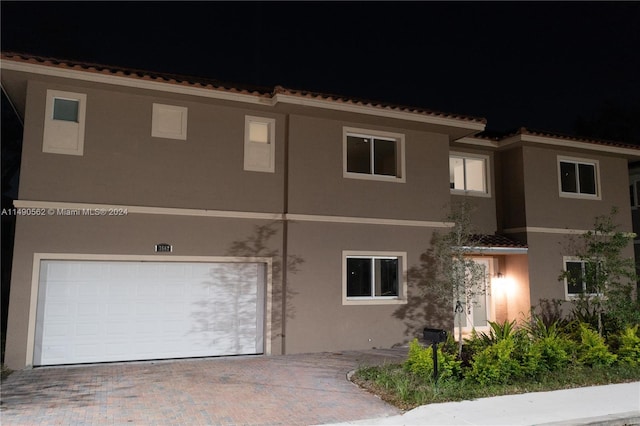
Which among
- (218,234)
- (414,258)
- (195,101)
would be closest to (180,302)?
(218,234)

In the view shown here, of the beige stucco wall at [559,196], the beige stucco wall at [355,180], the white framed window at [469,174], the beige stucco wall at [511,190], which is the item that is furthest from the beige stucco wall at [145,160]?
the beige stucco wall at [559,196]

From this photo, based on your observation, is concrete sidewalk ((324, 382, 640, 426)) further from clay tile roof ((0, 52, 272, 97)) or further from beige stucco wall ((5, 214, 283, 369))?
clay tile roof ((0, 52, 272, 97))

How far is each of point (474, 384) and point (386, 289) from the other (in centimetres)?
463

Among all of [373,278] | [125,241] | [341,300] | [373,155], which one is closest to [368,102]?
[373,155]

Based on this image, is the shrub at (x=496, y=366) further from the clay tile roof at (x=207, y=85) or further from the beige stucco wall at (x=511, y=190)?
the beige stucco wall at (x=511, y=190)

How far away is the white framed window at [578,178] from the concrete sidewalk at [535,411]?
8772 millimetres

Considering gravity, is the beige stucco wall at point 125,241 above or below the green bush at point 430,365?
above

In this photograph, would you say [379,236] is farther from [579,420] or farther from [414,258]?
[579,420]

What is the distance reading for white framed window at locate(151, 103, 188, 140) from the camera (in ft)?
37.7

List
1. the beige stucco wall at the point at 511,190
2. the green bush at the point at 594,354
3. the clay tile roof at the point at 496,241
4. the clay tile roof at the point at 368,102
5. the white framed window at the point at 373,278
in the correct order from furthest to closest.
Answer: the beige stucco wall at the point at 511,190 < the clay tile roof at the point at 496,241 < the white framed window at the point at 373,278 < the clay tile roof at the point at 368,102 < the green bush at the point at 594,354

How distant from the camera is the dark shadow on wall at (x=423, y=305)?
13.2 m

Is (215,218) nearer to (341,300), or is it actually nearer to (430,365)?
(341,300)

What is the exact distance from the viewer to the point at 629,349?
34.5ft

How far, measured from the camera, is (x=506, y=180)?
16.0 m
